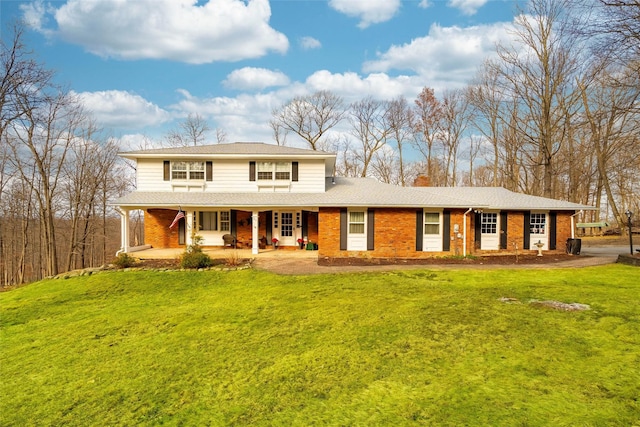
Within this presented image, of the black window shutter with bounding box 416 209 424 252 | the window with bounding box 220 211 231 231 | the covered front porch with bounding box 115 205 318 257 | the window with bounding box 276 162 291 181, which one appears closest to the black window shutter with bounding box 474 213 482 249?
the black window shutter with bounding box 416 209 424 252

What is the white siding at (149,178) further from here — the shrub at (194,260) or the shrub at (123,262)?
the shrub at (194,260)

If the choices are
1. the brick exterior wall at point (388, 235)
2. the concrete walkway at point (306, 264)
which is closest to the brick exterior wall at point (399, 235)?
the brick exterior wall at point (388, 235)

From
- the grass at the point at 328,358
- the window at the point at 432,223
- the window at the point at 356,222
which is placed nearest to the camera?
the grass at the point at 328,358

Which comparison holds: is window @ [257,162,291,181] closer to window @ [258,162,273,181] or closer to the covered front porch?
window @ [258,162,273,181]

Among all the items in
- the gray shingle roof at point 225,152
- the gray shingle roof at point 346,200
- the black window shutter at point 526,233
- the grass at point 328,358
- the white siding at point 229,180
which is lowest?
the grass at point 328,358

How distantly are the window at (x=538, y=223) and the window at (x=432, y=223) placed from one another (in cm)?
509

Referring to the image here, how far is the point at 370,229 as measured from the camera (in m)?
15.2

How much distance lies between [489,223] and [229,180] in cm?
1326

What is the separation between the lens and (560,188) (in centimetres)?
3541

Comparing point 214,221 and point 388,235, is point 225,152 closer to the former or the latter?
point 214,221

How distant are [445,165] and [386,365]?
34.6m

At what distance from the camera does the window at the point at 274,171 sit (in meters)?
17.3

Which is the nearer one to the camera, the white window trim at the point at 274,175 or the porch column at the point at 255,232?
the porch column at the point at 255,232

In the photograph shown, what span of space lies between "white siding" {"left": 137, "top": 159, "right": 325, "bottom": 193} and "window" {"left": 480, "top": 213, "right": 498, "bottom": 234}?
26.6ft
